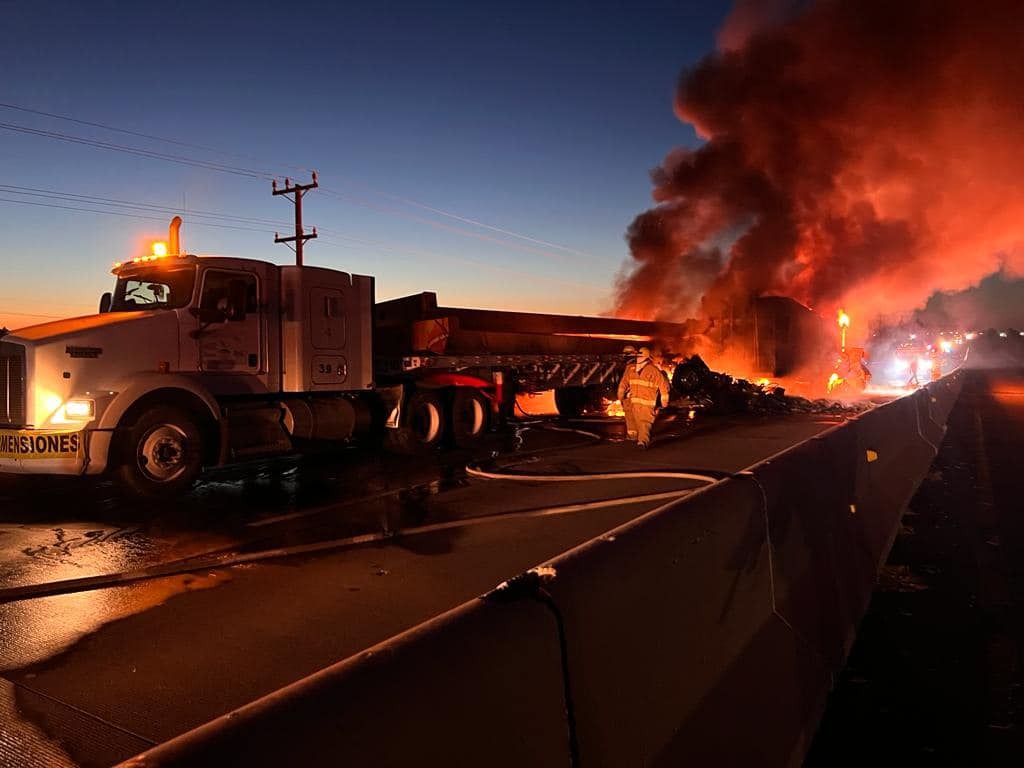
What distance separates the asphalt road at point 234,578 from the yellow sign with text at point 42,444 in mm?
635

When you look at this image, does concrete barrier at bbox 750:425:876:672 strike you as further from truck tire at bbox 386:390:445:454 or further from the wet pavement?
truck tire at bbox 386:390:445:454

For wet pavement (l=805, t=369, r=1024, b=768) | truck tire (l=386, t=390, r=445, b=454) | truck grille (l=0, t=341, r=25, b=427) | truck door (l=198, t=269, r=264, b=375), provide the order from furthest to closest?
truck tire (l=386, t=390, r=445, b=454) < truck door (l=198, t=269, r=264, b=375) < truck grille (l=0, t=341, r=25, b=427) < wet pavement (l=805, t=369, r=1024, b=768)

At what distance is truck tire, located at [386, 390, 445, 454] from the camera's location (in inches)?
453

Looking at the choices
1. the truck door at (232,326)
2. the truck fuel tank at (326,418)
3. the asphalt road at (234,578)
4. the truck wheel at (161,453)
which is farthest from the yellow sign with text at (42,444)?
the truck fuel tank at (326,418)

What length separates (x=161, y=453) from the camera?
8.16 meters

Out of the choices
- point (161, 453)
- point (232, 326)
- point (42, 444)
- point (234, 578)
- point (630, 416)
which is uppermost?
point (232, 326)

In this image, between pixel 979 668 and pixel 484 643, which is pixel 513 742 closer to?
pixel 484 643

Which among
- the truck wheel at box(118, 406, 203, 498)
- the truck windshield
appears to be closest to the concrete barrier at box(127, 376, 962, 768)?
the truck wheel at box(118, 406, 203, 498)

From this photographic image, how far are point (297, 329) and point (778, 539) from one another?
315 inches

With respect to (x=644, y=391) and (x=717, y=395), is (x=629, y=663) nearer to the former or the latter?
(x=644, y=391)

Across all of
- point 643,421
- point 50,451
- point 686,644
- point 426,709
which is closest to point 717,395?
point 643,421

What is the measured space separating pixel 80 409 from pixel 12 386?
2.46 feet

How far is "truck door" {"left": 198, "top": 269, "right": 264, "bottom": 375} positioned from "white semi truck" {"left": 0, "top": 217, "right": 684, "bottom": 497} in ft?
0.06

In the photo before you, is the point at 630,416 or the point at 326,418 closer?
the point at 326,418
